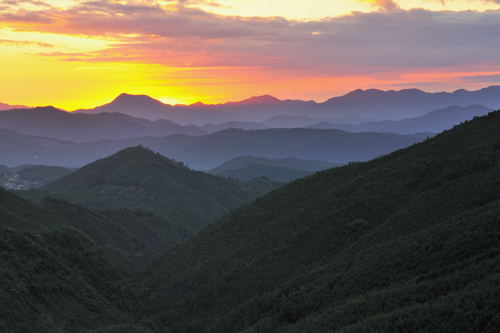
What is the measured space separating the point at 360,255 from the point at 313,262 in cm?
813

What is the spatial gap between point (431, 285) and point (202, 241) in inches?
1907

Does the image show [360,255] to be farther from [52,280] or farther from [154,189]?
[154,189]

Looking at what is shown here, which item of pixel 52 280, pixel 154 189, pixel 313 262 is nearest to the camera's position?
pixel 52 280

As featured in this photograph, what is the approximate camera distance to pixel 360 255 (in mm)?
38125

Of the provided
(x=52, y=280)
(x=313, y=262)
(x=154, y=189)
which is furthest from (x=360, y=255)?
(x=154, y=189)

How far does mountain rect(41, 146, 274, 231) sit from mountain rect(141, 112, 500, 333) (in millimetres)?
54233

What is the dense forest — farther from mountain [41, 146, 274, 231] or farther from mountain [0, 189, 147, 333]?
mountain [41, 146, 274, 231]

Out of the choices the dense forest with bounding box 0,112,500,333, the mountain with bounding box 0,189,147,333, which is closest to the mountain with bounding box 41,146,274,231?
the dense forest with bounding box 0,112,500,333

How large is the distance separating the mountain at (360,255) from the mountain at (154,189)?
178 feet

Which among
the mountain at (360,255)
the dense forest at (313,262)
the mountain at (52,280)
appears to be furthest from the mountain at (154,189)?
the mountain at (52,280)

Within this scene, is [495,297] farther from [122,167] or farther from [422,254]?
[122,167]

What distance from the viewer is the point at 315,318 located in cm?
2981

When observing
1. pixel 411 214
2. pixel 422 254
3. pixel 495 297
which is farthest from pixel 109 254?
pixel 495 297

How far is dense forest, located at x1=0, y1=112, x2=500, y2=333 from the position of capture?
26688mm
